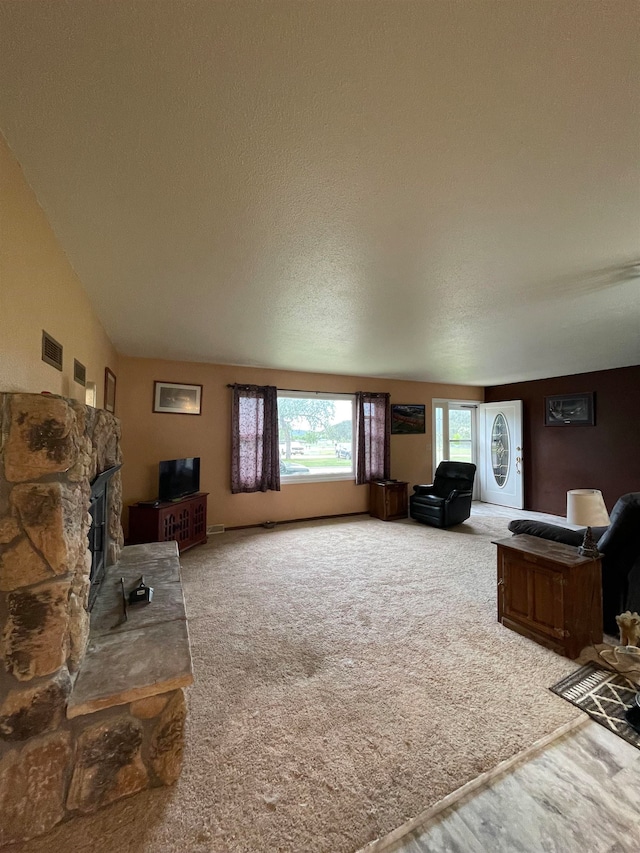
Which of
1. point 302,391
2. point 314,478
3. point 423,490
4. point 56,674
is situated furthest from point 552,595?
point 302,391

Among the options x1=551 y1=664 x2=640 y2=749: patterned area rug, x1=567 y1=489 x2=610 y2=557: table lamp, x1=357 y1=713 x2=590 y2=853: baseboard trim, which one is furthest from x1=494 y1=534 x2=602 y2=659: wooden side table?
x1=357 y1=713 x2=590 y2=853: baseboard trim

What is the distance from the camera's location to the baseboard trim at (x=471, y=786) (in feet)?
3.76

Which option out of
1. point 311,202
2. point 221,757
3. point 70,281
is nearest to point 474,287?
point 311,202

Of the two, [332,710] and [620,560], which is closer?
[332,710]

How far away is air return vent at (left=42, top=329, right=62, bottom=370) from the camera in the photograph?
1579mm

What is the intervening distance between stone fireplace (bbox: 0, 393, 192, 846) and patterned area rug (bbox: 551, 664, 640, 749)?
1900mm

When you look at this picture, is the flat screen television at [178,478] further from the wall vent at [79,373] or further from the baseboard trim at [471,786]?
the baseboard trim at [471,786]

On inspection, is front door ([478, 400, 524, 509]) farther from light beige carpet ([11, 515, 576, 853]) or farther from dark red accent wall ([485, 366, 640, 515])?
light beige carpet ([11, 515, 576, 853])

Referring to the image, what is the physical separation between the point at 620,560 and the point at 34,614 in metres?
3.16

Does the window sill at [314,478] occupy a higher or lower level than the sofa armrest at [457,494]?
higher

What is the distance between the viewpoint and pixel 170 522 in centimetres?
383

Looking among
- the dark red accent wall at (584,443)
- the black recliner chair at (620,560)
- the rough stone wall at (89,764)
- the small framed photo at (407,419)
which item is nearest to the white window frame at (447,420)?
the small framed photo at (407,419)

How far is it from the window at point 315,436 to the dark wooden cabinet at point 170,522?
142cm

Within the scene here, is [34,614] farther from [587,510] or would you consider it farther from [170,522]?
[587,510]
